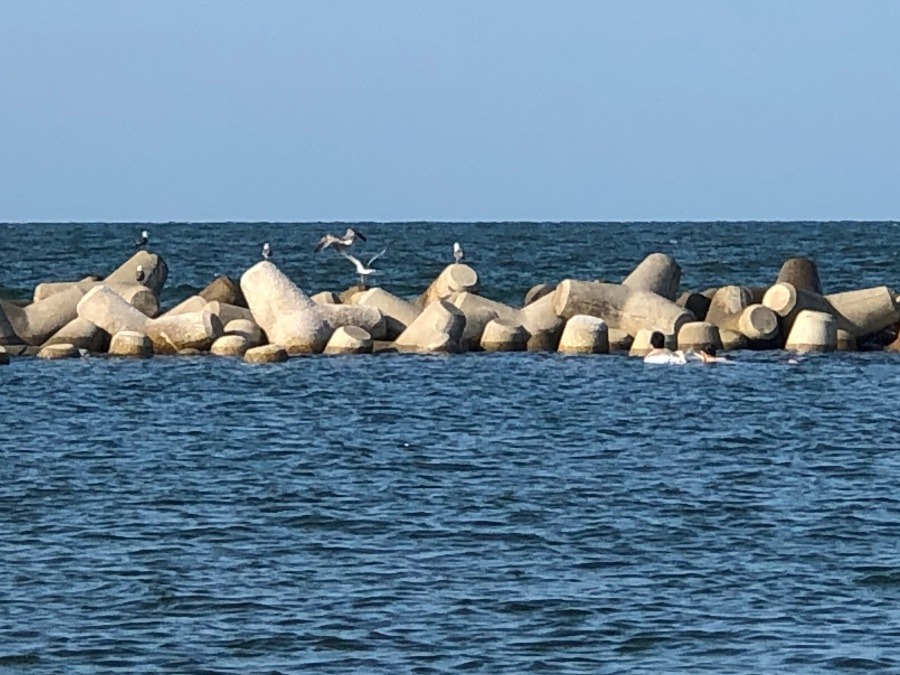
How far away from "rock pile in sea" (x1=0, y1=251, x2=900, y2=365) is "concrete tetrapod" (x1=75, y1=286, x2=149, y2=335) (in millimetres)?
19

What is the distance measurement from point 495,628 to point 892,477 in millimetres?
6479

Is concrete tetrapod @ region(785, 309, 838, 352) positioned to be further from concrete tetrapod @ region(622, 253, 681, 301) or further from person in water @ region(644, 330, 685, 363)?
person in water @ region(644, 330, 685, 363)

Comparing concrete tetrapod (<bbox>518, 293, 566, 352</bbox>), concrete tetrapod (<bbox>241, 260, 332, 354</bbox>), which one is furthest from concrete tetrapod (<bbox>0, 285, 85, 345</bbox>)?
concrete tetrapod (<bbox>518, 293, 566, 352</bbox>)

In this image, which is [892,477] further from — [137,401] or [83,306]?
[83,306]

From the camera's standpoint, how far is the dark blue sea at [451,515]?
1171 centimetres

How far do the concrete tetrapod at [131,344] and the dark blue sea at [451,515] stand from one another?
395 mm

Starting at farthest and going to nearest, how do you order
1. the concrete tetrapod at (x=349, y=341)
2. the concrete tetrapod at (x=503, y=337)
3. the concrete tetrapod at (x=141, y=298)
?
the concrete tetrapod at (x=141, y=298) < the concrete tetrapod at (x=503, y=337) < the concrete tetrapod at (x=349, y=341)

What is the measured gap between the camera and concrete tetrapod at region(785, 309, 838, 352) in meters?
28.3

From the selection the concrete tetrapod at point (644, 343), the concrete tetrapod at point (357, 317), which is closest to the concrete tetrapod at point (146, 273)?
the concrete tetrapod at point (357, 317)

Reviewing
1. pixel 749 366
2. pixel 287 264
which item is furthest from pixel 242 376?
pixel 287 264

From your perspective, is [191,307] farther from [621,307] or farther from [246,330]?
[621,307]

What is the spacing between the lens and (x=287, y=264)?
185 ft

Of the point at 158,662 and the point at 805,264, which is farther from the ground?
the point at 805,264

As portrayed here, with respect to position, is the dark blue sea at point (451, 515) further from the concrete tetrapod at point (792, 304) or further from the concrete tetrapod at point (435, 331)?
the concrete tetrapod at point (792, 304)
